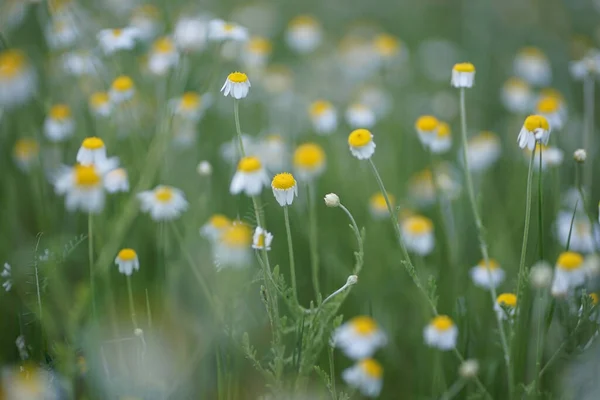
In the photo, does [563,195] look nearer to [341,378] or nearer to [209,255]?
[341,378]

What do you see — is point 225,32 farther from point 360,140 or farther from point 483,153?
point 483,153

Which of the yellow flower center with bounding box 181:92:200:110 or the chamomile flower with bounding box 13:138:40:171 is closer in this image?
the chamomile flower with bounding box 13:138:40:171

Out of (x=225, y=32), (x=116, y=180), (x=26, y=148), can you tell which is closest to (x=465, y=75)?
(x=225, y=32)

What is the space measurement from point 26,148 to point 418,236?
135cm

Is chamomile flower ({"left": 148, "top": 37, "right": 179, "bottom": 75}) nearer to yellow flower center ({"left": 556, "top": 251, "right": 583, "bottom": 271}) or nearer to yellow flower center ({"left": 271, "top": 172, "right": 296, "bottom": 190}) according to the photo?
yellow flower center ({"left": 271, "top": 172, "right": 296, "bottom": 190})

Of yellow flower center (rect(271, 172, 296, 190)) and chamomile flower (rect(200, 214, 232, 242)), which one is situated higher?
yellow flower center (rect(271, 172, 296, 190))

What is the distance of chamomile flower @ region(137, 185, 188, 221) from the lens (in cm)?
176

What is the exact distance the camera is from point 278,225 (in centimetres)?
233

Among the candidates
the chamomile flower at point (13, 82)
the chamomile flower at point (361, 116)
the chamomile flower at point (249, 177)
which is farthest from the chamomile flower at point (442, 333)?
the chamomile flower at point (13, 82)

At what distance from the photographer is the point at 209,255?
70.1 inches

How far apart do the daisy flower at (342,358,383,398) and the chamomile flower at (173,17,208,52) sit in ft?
3.58

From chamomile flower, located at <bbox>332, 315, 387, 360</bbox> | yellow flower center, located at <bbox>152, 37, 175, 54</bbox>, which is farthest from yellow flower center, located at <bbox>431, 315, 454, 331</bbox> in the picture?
yellow flower center, located at <bbox>152, 37, 175, 54</bbox>

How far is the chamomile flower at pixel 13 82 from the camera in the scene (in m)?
2.26

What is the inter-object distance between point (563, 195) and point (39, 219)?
1.80 metres
